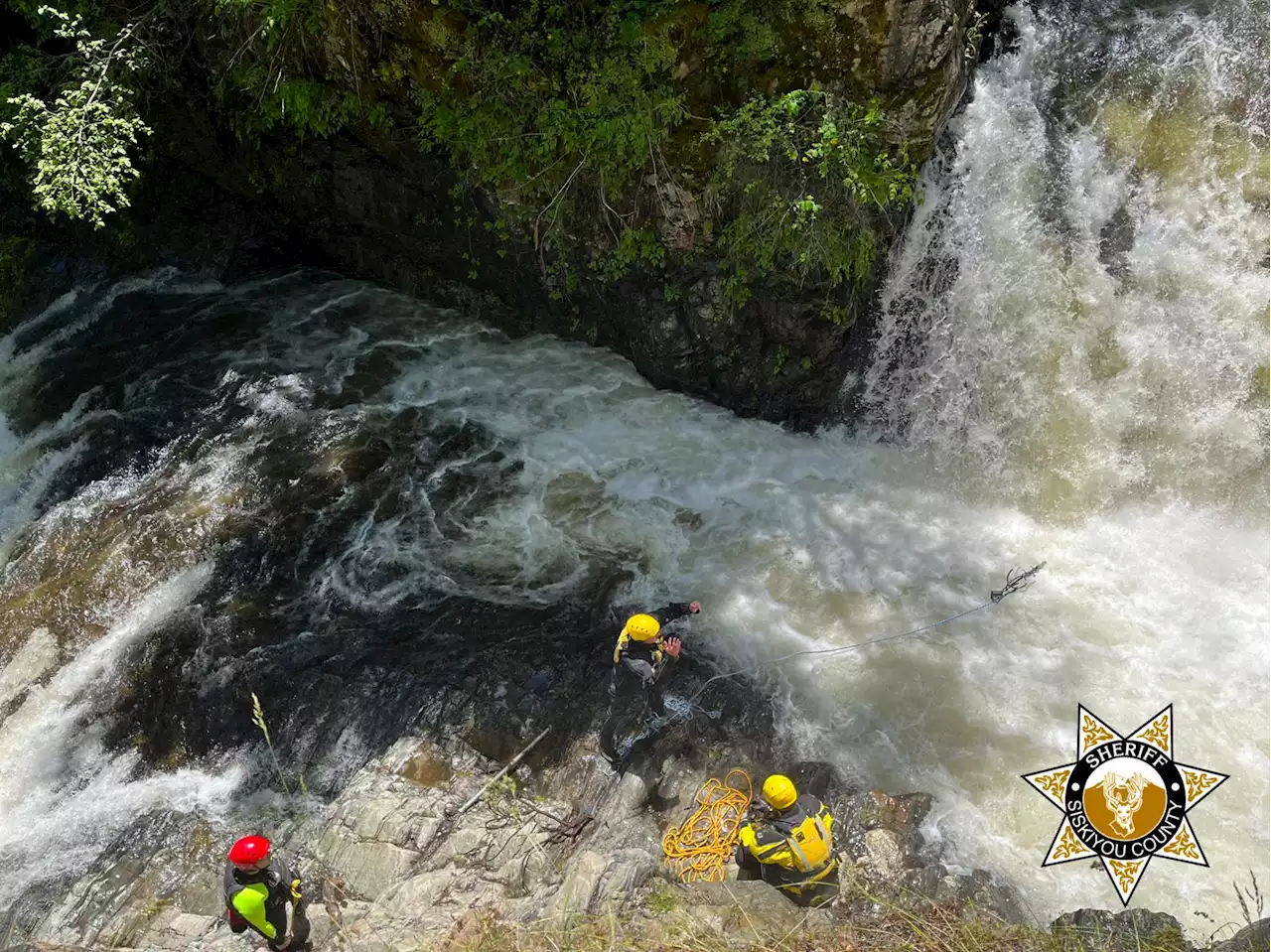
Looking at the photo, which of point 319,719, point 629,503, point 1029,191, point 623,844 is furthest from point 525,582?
point 1029,191

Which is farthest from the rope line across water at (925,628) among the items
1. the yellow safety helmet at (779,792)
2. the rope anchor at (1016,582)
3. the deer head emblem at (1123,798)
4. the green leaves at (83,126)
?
the green leaves at (83,126)

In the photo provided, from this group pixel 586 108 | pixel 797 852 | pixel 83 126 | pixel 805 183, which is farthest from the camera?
pixel 83 126

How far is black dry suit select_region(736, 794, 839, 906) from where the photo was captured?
5602mm

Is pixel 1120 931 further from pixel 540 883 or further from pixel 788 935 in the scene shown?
pixel 540 883

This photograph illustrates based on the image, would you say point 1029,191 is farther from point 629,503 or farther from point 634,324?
point 629,503

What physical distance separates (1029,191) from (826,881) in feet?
21.8

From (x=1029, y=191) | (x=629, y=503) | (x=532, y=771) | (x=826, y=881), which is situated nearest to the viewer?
(x=826, y=881)

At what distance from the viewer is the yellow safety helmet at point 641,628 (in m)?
6.80

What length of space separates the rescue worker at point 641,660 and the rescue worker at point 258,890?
8.25 ft

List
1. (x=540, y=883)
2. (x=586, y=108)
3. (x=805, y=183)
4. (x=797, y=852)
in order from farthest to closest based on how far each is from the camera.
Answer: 1. (x=586, y=108)
2. (x=805, y=183)
3. (x=540, y=883)
4. (x=797, y=852)

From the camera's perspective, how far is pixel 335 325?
434 inches

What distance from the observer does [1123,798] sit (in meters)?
5.57

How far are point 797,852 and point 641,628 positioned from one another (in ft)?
6.57

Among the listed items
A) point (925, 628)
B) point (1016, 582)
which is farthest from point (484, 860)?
point (1016, 582)
